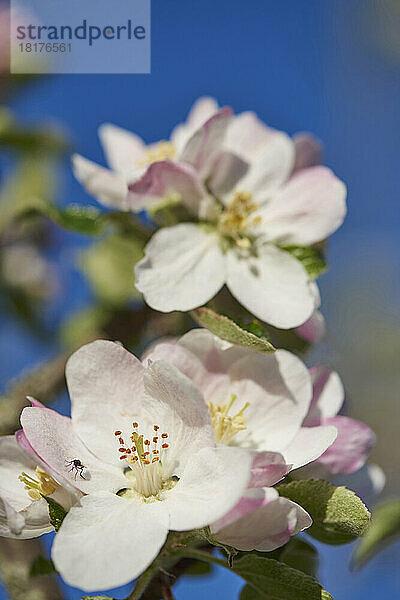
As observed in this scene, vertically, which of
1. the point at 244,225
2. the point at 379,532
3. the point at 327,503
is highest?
the point at 244,225

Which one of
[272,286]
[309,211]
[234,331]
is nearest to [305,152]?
[309,211]

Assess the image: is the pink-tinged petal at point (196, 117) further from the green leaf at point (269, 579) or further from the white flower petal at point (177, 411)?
the green leaf at point (269, 579)

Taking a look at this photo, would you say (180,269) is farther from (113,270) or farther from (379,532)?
(113,270)

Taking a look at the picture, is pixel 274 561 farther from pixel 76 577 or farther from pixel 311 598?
pixel 76 577

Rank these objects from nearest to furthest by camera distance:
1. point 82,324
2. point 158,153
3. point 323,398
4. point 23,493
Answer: point 23,493 < point 323,398 < point 158,153 < point 82,324

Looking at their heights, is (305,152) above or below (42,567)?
above

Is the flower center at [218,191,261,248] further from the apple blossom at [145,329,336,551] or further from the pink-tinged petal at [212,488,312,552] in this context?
the pink-tinged petal at [212,488,312,552]

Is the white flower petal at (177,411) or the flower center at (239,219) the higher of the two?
the flower center at (239,219)

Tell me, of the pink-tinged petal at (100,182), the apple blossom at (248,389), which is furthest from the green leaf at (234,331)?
the pink-tinged petal at (100,182)
